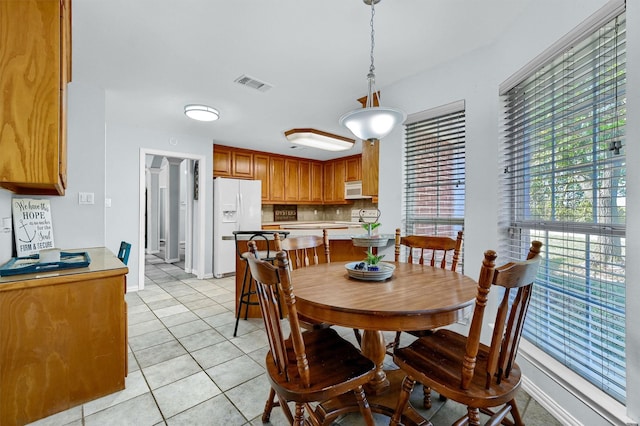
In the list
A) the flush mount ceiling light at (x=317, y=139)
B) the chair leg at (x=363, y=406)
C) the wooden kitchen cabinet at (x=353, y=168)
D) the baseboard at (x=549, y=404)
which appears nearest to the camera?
the chair leg at (x=363, y=406)

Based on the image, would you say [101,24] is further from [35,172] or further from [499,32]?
[499,32]

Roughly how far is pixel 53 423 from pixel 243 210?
354 cm

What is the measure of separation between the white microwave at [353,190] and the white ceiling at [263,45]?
2583 mm

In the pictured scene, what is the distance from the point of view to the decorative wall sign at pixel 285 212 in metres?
6.34

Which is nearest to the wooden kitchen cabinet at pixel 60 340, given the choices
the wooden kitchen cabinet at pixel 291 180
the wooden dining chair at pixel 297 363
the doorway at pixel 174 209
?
the wooden dining chair at pixel 297 363

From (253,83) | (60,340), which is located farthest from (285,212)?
(60,340)

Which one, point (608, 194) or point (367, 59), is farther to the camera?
point (367, 59)

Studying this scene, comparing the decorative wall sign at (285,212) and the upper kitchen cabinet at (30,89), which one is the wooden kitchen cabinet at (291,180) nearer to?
the decorative wall sign at (285,212)

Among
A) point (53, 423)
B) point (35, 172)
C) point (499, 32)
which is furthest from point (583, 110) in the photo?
point (53, 423)

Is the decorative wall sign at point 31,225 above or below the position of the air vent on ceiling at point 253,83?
below

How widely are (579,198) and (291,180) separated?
197 inches

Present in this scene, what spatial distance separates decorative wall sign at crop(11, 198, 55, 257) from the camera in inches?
85.4

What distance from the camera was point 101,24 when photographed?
1.90 meters

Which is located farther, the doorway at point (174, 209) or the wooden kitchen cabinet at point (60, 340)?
the doorway at point (174, 209)
